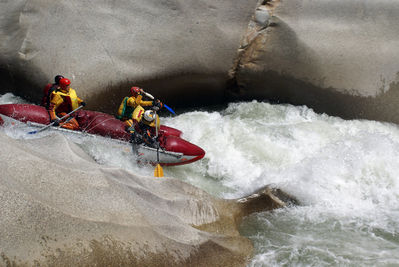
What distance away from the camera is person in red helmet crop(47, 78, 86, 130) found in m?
5.75

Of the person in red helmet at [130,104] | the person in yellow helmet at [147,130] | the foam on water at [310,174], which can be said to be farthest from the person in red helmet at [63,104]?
the foam on water at [310,174]

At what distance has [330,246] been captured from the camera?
3787mm

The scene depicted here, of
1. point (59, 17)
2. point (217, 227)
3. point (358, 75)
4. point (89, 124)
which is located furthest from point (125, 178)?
point (358, 75)

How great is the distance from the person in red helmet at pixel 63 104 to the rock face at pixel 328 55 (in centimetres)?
283

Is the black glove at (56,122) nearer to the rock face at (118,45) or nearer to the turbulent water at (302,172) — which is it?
the turbulent water at (302,172)

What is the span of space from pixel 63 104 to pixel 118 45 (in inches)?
59.9

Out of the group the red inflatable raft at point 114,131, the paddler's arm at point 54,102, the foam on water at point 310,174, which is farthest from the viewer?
the paddler's arm at point 54,102

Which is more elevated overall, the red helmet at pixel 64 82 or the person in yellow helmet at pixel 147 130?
the red helmet at pixel 64 82

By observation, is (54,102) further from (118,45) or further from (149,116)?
(118,45)

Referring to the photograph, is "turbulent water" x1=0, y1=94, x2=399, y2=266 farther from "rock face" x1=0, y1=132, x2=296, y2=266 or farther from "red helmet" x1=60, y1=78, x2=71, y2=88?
"red helmet" x1=60, y1=78, x2=71, y2=88

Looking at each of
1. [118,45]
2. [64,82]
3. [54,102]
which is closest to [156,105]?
[64,82]

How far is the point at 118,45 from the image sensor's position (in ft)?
22.5

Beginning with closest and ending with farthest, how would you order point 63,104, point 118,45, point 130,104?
point 63,104
point 130,104
point 118,45

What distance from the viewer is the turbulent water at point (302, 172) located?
12.5 feet
